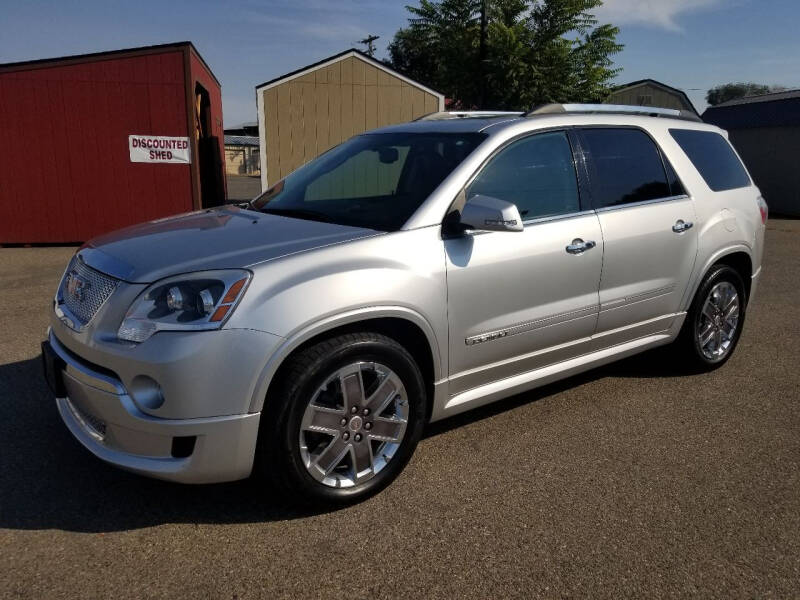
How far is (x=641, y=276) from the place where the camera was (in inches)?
162

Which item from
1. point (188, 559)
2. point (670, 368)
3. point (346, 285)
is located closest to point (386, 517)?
point (188, 559)

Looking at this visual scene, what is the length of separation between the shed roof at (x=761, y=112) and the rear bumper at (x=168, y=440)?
20.4m

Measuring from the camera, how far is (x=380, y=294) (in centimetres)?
293

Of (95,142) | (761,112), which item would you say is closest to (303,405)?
(95,142)

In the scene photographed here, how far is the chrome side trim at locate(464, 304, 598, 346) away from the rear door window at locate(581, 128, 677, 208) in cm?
62

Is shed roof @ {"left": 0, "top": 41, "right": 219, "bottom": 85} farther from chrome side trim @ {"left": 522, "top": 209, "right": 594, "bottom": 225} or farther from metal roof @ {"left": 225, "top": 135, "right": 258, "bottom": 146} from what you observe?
metal roof @ {"left": 225, "top": 135, "right": 258, "bottom": 146}

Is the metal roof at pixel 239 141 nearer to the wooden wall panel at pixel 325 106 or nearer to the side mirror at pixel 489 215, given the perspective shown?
the wooden wall panel at pixel 325 106

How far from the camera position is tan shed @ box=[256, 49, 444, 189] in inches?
575

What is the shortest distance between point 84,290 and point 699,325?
3901 mm

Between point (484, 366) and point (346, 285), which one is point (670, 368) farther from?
point (346, 285)

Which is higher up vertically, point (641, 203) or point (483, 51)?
point (483, 51)

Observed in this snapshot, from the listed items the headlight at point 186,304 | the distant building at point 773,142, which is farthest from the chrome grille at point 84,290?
the distant building at point 773,142

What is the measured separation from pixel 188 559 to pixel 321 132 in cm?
1315

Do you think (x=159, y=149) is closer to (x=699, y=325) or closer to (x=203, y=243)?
(x=203, y=243)
